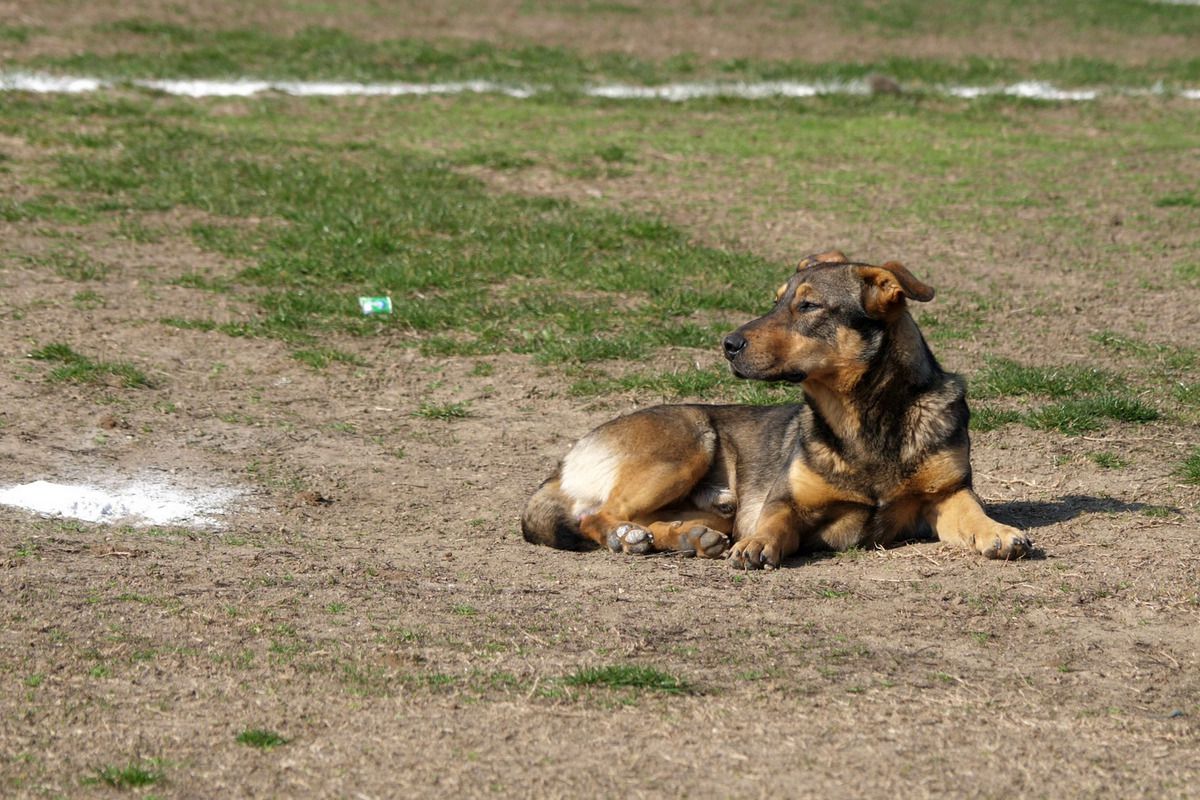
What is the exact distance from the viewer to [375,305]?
1103cm

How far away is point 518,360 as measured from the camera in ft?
33.4

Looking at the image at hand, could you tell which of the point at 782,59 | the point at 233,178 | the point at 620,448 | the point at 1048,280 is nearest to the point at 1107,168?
the point at 1048,280

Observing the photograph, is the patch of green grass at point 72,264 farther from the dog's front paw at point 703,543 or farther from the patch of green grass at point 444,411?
the dog's front paw at point 703,543

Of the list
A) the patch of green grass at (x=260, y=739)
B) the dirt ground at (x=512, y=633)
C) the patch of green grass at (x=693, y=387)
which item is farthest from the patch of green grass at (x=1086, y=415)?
the patch of green grass at (x=260, y=739)

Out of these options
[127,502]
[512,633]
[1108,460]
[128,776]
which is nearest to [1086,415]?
[1108,460]

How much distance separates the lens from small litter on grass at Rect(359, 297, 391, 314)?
1097 centimetres

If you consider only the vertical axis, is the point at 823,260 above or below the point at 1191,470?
above

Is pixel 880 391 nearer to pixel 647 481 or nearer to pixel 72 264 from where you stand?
pixel 647 481

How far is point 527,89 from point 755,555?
12.9 metres

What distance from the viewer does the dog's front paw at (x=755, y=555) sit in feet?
22.1

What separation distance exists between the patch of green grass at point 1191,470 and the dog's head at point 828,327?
6.57 ft

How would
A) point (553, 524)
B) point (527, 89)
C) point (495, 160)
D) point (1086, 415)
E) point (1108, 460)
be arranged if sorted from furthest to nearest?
1. point (527, 89)
2. point (495, 160)
3. point (1086, 415)
4. point (1108, 460)
5. point (553, 524)

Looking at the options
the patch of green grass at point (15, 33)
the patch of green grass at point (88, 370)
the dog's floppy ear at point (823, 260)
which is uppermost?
the dog's floppy ear at point (823, 260)

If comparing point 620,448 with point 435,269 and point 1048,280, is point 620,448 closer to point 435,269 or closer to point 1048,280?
point 435,269
